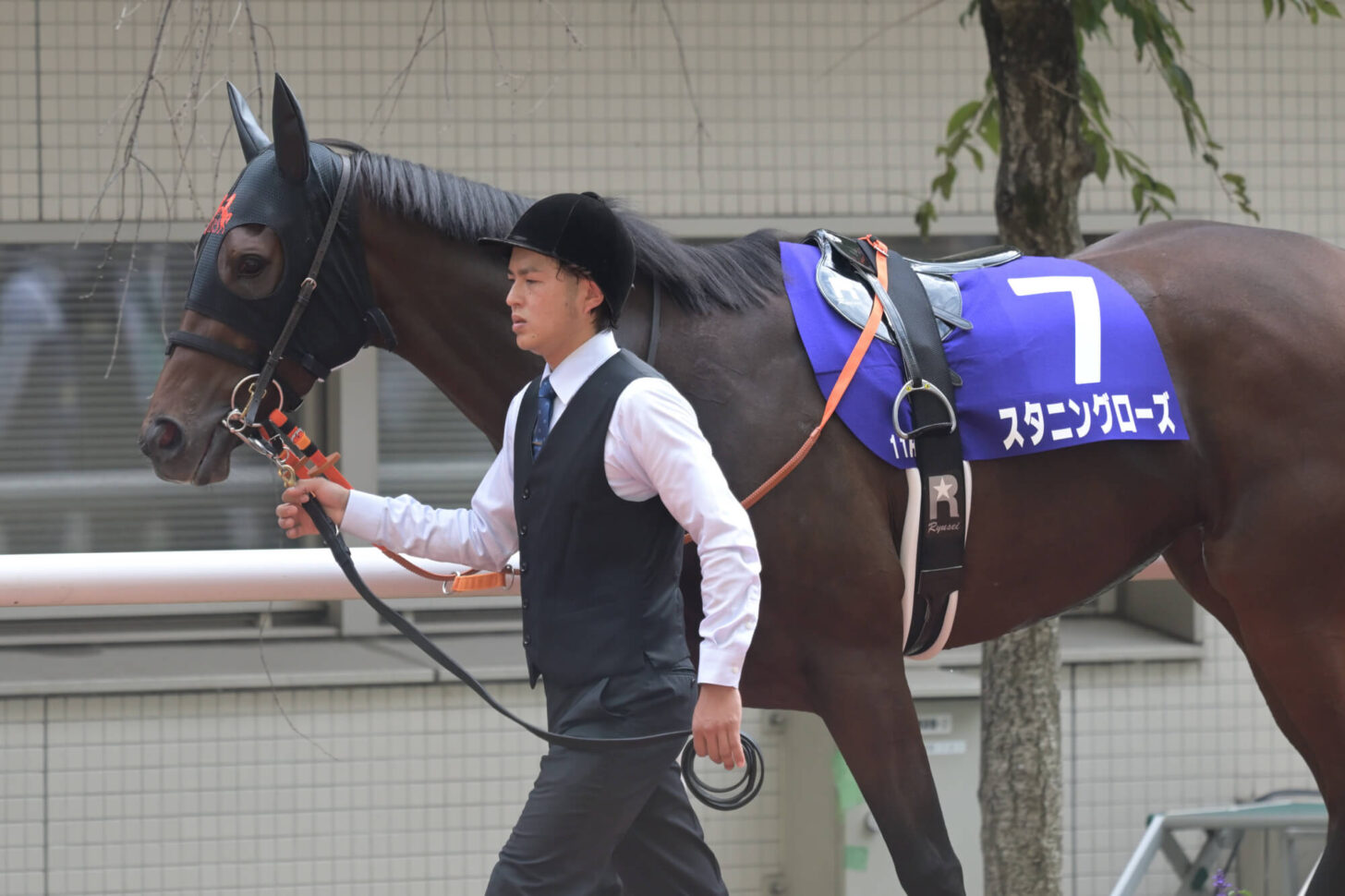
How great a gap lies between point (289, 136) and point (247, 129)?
0.26 m

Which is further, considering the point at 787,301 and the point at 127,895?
the point at 127,895

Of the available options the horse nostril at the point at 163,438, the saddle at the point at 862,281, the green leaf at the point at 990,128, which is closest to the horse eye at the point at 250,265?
the horse nostril at the point at 163,438

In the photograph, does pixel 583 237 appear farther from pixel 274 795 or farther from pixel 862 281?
pixel 274 795

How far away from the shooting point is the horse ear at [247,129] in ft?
9.88

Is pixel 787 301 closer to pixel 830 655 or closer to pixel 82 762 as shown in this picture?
pixel 830 655

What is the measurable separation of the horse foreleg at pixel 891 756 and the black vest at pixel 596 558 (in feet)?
1.32

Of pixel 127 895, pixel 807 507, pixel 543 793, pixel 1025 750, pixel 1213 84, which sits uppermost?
pixel 1213 84

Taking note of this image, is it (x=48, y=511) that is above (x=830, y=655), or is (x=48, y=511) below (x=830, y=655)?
below

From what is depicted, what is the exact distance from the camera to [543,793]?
8.01 feet

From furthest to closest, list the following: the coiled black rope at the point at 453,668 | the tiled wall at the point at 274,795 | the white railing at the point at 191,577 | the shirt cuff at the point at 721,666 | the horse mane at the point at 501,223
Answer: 1. the tiled wall at the point at 274,795
2. the white railing at the point at 191,577
3. the horse mane at the point at 501,223
4. the coiled black rope at the point at 453,668
5. the shirt cuff at the point at 721,666

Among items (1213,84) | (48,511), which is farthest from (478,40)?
(1213,84)

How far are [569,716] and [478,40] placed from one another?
366 cm

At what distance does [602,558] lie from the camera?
2484 mm

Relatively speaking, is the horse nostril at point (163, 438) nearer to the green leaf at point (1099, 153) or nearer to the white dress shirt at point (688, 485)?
the white dress shirt at point (688, 485)
